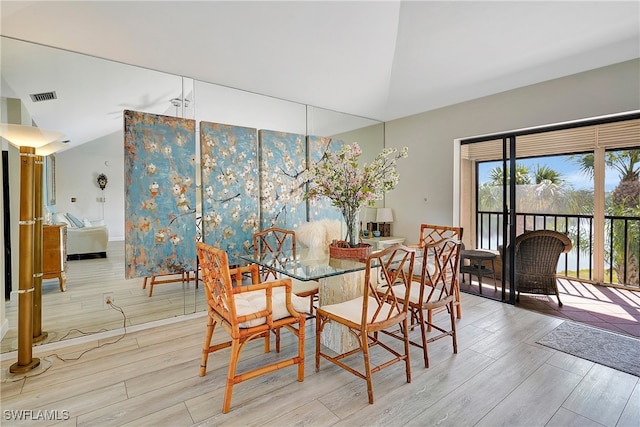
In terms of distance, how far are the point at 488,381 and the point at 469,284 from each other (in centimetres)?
254

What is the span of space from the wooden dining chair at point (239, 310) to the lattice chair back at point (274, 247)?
0.42 m

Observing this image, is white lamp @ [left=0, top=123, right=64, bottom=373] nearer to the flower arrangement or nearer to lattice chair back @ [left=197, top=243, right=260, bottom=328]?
lattice chair back @ [left=197, top=243, right=260, bottom=328]

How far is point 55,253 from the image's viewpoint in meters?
2.78

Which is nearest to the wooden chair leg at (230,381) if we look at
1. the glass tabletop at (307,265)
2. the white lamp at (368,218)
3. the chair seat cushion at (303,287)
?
the glass tabletop at (307,265)

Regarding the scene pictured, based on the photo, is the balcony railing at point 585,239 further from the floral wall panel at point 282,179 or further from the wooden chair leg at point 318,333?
the wooden chair leg at point 318,333

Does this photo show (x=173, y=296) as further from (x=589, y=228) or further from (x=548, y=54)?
(x=589, y=228)

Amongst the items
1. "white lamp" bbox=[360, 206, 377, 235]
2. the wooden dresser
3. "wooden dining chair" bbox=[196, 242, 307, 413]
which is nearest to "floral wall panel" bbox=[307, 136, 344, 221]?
"white lamp" bbox=[360, 206, 377, 235]

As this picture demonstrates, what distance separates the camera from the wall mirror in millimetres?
2576

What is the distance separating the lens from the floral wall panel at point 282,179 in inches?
150

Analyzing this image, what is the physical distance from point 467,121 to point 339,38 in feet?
6.80

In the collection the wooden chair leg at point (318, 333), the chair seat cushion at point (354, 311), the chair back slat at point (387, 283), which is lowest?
the wooden chair leg at point (318, 333)

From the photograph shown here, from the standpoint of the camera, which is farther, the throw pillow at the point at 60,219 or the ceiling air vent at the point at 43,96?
the throw pillow at the point at 60,219

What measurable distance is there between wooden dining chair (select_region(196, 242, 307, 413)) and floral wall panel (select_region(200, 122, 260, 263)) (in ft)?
4.62

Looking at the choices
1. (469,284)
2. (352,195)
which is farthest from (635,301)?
(352,195)
